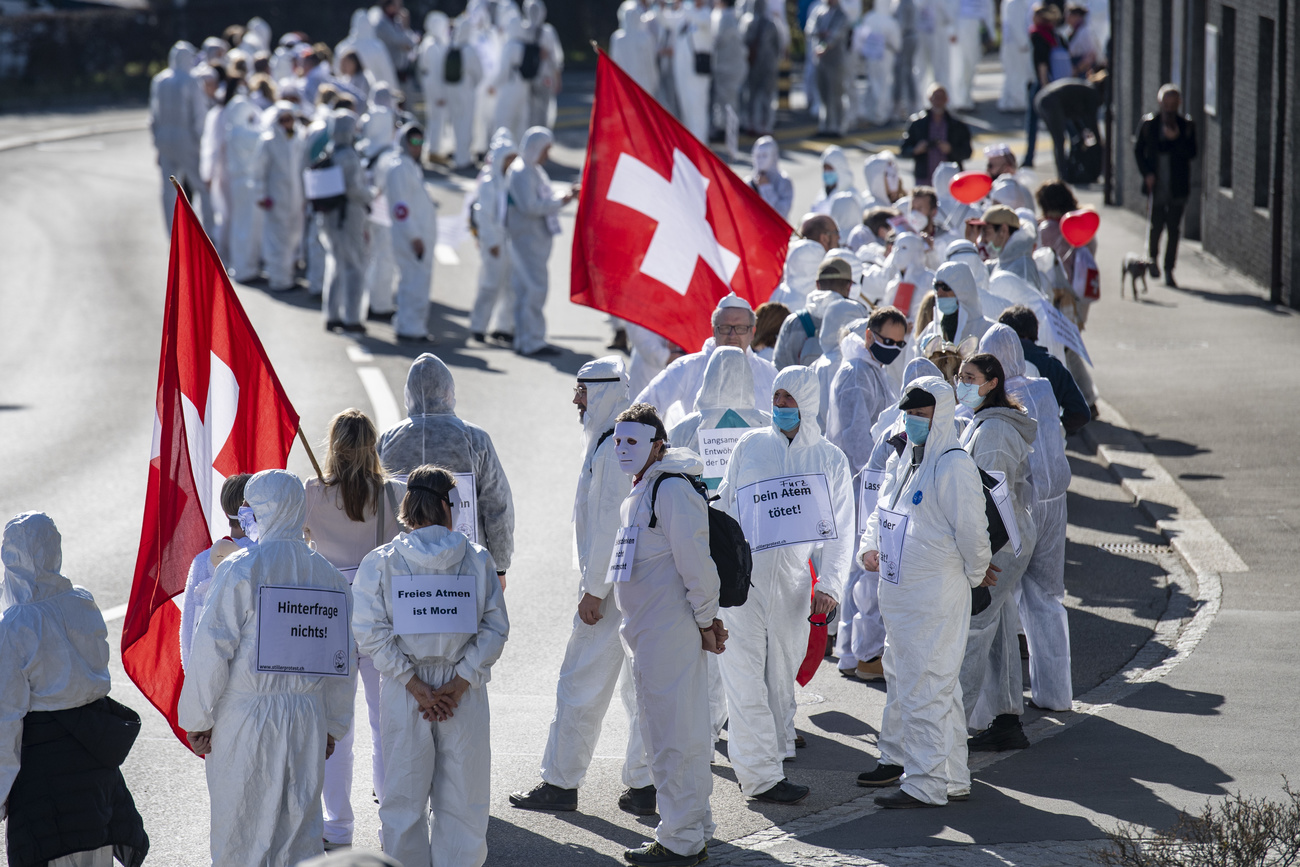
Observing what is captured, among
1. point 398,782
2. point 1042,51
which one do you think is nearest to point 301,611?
point 398,782

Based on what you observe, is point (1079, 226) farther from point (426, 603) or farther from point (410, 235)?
point (426, 603)

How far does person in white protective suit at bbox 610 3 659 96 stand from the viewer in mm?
30250

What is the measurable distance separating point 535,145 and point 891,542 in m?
10.2

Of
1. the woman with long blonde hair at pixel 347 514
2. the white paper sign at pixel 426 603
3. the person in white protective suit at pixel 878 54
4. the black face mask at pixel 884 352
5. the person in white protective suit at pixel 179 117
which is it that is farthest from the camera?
the person in white protective suit at pixel 878 54

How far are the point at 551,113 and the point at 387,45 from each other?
3293mm

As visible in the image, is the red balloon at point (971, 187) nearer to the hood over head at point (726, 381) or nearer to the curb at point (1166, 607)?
the curb at point (1166, 607)

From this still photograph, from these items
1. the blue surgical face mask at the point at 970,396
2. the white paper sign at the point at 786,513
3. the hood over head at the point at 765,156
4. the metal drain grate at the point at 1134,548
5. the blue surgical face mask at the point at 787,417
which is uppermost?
the hood over head at the point at 765,156

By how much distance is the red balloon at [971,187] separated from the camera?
15.2 m

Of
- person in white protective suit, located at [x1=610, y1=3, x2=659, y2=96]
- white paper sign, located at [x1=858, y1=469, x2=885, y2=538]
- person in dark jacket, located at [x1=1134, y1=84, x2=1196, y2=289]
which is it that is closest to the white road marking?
white paper sign, located at [x1=858, y1=469, x2=885, y2=538]

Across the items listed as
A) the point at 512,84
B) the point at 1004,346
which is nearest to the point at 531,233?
the point at 1004,346

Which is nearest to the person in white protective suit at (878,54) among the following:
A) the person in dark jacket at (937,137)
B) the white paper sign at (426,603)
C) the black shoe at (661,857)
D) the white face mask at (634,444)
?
the person in dark jacket at (937,137)

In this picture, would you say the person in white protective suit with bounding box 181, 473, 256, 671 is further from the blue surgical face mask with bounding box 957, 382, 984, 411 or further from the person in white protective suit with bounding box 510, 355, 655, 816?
the blue surgical face mask with bounding box 957, 382, 984, 411

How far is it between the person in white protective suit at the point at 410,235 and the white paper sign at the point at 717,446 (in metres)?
10.8

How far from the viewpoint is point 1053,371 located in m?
10.1
